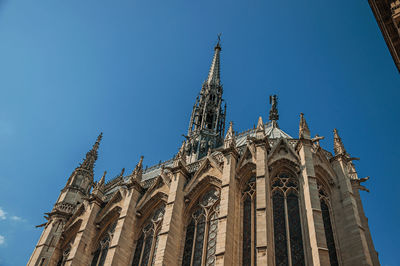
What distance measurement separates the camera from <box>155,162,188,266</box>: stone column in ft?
55.5

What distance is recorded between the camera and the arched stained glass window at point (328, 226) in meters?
15.5

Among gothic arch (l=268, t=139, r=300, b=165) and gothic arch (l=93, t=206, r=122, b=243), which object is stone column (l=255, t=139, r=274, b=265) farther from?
gothic arch (l=93, t=206, r=122, b=243)

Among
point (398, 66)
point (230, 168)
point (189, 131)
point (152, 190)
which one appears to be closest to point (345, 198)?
point (230, 168)

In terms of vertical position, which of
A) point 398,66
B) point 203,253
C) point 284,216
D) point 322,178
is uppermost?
point 322,178

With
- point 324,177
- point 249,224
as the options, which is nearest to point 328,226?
point 324,177

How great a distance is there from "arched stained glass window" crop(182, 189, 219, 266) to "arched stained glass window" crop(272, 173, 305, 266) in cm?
317

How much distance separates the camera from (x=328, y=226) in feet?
54.3

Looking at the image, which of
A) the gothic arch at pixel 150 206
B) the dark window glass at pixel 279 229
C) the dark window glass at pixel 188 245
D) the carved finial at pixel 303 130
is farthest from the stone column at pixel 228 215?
the gothic arch at pixel 150 206

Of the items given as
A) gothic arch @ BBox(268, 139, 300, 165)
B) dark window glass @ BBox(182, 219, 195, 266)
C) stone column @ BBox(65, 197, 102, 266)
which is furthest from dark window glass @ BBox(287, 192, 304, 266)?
stone column @ BBox(65, 197, 102, 266)

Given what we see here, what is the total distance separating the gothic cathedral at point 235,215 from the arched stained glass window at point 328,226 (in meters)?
0.04

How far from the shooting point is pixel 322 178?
1822cm

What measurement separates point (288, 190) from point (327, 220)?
2227 mm

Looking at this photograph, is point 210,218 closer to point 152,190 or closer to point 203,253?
point 203,253

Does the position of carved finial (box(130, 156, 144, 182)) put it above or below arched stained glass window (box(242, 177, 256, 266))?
above
